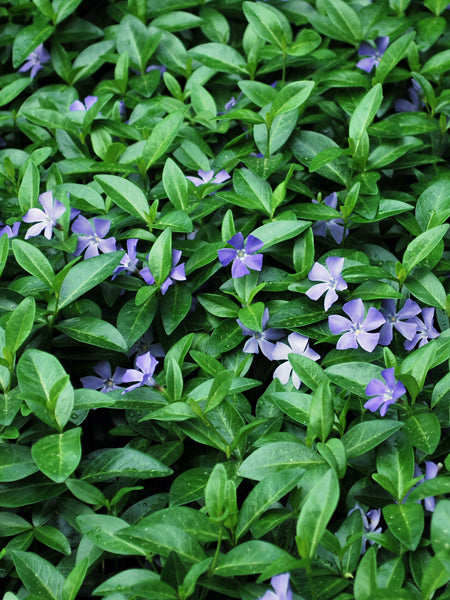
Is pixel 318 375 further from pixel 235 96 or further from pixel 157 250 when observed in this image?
pixel 235 96

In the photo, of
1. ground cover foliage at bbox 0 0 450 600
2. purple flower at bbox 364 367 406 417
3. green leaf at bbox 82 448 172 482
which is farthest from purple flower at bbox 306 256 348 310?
green leaf at bbox 82 448 172 482

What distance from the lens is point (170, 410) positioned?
50.3 inches

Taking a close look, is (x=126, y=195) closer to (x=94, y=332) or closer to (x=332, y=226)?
(x=94, y=332)

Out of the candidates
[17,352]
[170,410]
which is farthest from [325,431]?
[17,352]

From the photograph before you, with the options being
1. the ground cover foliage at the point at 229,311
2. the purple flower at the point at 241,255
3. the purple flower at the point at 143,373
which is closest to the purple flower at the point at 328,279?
the ground cover foliage at the point at 229,311

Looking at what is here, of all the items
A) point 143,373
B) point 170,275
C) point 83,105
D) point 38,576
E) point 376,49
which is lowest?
point 38,576

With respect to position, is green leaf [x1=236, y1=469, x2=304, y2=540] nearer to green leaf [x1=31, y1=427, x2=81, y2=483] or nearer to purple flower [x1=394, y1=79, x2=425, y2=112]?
green leaf [x1=31, y1=427, x2=81, y2=483]

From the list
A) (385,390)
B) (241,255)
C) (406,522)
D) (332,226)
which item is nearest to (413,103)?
(332,226)

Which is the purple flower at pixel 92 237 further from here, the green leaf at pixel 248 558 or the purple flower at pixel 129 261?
the green leaf at pixel 248 558

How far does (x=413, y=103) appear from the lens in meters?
1.92

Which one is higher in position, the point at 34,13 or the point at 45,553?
the point at 34,13

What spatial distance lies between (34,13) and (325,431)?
1.60 metres

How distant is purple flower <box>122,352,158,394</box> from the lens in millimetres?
1383

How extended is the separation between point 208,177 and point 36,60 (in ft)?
2.58
